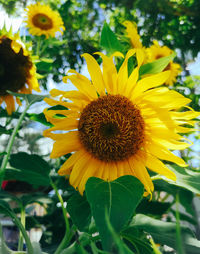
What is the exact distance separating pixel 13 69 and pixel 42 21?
0.99 meters

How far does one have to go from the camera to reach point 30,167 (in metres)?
0.91

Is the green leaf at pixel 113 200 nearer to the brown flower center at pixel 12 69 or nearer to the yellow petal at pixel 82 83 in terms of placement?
the yellow petal at pixel 82 83

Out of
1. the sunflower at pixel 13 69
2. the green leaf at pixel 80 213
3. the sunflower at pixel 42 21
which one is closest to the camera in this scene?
the green leaf at pixel 80 213

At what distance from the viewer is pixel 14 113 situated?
1081 millimetres

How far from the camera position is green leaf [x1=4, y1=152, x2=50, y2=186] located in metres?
0.89

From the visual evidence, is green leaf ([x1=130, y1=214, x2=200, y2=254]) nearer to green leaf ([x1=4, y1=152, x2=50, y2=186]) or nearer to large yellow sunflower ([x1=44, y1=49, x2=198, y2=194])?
large yellow sunflower ([x1=44, y1=49, x2=198, y2=194])

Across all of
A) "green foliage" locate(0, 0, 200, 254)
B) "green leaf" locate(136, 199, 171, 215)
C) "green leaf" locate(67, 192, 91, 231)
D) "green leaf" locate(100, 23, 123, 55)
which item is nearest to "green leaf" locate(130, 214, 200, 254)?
"green foliage" locate(0, 0, 200, 254)

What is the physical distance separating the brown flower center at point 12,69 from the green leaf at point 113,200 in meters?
0.76

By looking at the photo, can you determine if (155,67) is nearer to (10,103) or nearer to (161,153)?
(161,153)

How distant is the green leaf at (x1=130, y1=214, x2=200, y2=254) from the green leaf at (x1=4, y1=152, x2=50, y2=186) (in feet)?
1.37

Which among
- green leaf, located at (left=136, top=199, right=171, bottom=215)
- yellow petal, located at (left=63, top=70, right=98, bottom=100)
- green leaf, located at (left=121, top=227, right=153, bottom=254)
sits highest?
yellow petal, located at (left=63, top=70, right=98, bottom=100)

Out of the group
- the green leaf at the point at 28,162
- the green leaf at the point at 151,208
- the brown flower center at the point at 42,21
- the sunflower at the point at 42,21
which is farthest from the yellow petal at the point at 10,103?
the brown flower center at the point at 42,21

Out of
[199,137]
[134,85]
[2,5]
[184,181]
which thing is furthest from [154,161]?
[2,5]

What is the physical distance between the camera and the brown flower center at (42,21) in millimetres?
1893
